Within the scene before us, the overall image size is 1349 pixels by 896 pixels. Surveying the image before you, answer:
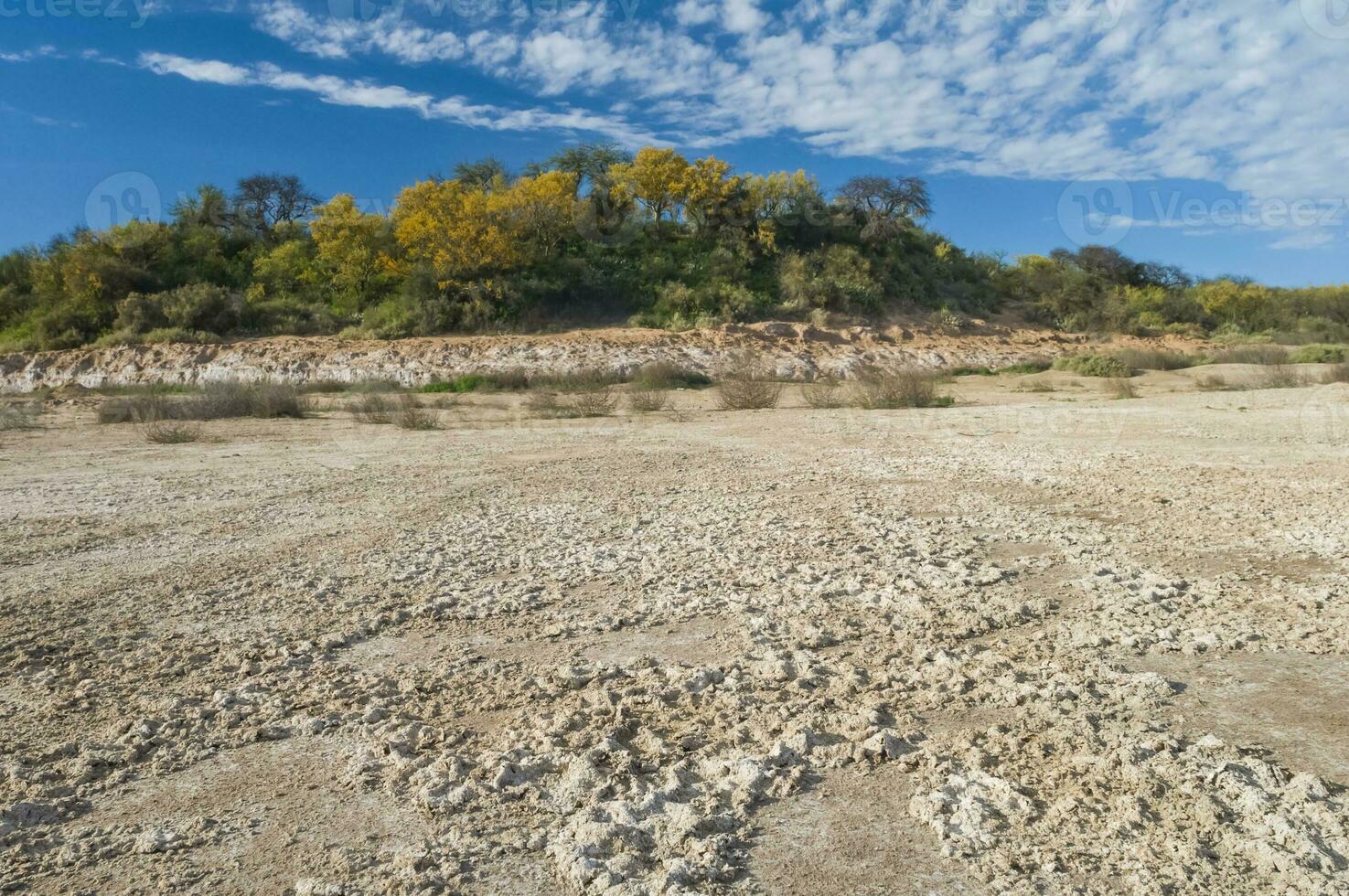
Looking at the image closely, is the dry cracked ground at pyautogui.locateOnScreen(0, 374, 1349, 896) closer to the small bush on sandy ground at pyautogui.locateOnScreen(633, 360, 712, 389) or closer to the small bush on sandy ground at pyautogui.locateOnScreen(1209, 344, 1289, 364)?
the small bush on sandy ground at pyautogui.locateOnScreen(633, 360, 712, 389)

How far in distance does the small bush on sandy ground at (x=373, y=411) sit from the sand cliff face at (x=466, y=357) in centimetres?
759

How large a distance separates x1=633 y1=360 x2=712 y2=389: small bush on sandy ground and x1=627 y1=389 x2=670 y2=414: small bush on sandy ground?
2.59 metres

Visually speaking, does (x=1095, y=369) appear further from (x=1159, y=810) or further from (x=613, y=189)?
(x=1159, y=810)

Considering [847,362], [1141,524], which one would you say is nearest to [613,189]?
[847,362]

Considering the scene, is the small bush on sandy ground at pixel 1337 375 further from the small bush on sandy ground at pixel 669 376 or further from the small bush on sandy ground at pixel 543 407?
the small bush on sandy ground at pixel 543 407

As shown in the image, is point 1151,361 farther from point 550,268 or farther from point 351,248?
point 351,248

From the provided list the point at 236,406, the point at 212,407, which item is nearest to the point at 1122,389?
the point at 236,406

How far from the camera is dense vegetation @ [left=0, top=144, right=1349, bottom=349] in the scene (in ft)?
92.6

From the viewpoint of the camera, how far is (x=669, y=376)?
2197 cm

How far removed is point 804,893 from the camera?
2.00 meters

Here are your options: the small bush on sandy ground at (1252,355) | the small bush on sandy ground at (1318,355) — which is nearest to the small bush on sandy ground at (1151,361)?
the small bush on sandy ground at (1252,355)

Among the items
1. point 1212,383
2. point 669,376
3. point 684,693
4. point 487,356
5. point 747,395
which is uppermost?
point 487,356

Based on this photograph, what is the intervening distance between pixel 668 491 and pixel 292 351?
21.7 metres

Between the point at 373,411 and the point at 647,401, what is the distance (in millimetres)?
4855
